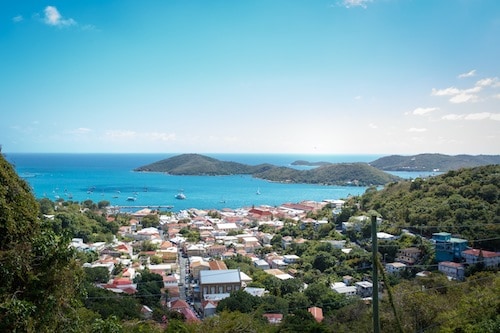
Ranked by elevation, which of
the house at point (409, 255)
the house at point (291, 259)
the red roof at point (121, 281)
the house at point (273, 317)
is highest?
the house at point (409, 255)

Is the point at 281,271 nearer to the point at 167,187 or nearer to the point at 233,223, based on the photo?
the point at 233,223

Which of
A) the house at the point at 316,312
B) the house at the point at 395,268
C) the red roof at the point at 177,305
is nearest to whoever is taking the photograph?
the house at the point at 316,312

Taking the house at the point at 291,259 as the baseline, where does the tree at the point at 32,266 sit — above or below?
above

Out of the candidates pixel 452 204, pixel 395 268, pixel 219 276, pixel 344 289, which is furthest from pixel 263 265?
pixel 452 204

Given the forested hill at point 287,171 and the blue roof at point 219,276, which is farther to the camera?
the forested hill at point 287,171

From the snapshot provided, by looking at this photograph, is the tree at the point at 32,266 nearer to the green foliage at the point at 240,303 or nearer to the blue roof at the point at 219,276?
the green foliage at the point at 240,303

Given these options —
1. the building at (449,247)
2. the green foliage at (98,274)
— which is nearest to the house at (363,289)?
the building at (449,247)

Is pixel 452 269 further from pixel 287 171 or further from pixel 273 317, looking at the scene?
pixel 287 171
